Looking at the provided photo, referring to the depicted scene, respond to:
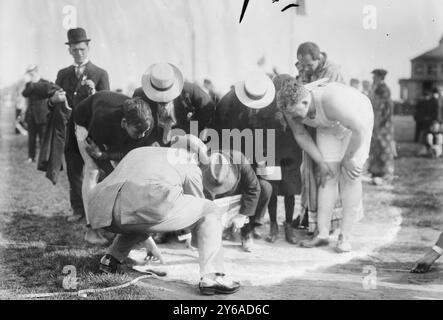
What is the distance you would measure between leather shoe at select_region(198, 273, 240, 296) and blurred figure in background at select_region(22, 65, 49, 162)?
93.8 inches

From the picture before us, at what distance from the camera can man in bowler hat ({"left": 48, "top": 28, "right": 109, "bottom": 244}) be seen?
5457 mm

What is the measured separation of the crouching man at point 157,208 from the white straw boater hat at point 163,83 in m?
0.52

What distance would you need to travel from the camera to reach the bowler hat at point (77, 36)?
5.38 meters

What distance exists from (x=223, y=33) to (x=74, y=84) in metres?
1.35

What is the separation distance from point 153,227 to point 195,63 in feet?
5.22

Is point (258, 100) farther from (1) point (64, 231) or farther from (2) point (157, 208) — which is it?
(1) point (64, 231)

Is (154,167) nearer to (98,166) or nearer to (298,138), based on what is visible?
(98,166)

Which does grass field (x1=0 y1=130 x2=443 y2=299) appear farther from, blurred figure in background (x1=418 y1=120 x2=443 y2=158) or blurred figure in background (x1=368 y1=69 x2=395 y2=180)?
blurred figure in background (x1=368 y1=69 x2=395 y2=180)

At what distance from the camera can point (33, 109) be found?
6586 millimetres

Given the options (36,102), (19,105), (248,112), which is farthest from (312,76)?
(19,105)

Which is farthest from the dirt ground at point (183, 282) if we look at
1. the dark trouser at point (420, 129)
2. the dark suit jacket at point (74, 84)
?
the dark suit jacket at point (74, 84)

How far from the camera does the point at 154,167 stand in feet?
15.3

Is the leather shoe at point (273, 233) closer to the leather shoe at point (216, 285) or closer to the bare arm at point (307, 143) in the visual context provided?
the bare arm at point (307, 143)

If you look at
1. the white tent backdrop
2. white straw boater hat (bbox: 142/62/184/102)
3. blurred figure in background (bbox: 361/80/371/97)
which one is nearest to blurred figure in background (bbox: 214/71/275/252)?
the white tent backdrop
